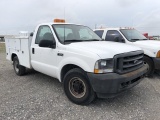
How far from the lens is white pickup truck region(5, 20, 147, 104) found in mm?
3232

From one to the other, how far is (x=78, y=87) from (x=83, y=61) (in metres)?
0.65

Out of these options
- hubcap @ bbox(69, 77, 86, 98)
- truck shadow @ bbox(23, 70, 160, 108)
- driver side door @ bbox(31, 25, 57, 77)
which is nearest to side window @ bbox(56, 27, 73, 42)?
driver side door @ bbox(31, 25, 57, 77)

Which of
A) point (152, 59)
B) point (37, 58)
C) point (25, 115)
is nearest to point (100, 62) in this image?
point (25, 115)

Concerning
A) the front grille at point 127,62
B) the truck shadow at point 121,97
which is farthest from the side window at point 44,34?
the front grille at point 127,62

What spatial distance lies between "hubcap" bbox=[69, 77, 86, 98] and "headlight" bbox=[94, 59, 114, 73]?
567 millimetres

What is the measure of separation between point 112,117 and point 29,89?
8.42 ft

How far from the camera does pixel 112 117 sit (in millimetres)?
3250

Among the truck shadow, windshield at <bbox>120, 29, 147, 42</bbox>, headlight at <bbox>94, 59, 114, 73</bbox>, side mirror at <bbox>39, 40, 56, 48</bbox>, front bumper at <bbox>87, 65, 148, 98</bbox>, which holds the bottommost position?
the truck shadow

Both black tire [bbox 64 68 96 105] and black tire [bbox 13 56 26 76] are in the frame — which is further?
black tire [bbox 13 56 26 76]

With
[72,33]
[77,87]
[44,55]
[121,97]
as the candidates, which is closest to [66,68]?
[77,87]

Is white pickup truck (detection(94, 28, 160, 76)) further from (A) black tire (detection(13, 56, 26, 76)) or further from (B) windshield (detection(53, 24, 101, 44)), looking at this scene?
(A) black tire (detection(13, 56, 26, 76))

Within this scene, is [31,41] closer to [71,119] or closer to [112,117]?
[71,119]

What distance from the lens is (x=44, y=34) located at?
4645mm

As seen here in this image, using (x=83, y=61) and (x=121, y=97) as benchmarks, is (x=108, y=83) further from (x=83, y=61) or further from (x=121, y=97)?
(x=121, y=97)
